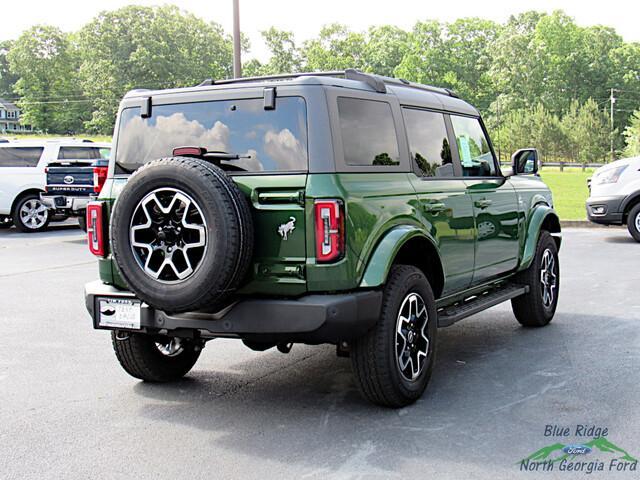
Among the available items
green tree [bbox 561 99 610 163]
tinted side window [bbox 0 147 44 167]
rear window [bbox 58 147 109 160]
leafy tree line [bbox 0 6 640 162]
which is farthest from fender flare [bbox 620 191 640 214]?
leafy tree line [bbox 0 6 640 162]

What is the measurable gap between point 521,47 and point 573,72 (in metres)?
8.60

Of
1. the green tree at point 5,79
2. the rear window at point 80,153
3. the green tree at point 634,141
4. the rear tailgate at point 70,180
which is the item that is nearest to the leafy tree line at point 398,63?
the green tree at point 634,141

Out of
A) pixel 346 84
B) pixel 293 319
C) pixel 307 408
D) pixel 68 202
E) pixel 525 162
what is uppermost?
pixel 346 84

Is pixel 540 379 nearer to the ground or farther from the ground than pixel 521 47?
nearer to the ground

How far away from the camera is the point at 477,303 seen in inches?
262

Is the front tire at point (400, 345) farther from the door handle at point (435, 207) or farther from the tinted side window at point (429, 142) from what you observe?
the tinted side window at point (429, 142)

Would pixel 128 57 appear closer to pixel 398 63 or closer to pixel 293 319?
pixel 398 63

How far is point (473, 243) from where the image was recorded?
21.1 feet

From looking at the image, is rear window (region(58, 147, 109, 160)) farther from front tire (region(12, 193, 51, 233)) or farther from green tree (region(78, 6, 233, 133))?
green tree (region(78, 6, 233, 133))

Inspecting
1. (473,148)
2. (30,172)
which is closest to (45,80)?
(30,172)

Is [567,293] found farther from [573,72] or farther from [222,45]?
[573,72]

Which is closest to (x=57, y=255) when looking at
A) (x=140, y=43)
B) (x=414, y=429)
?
(x=414, y=429)

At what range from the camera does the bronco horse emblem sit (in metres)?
→ 4.90

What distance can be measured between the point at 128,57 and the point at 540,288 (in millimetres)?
89195
